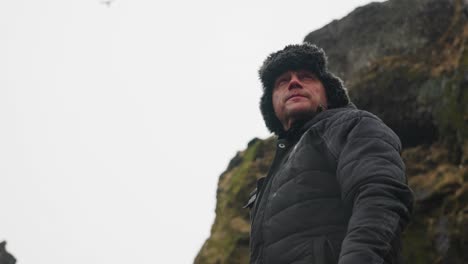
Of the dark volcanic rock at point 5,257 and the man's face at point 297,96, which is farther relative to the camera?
the dark volcanic rock at point 5,257

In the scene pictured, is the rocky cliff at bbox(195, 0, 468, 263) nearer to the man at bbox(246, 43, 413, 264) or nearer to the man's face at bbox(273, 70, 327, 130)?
the man's face at bbox(273, 70, 327, 130)

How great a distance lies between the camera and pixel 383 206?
2.73 meters

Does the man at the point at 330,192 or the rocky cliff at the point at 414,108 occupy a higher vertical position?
the man at the point at 330,192

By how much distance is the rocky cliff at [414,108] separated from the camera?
952cm

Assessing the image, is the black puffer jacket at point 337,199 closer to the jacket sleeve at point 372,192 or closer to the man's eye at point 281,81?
the jacket sleeve at point 372,192

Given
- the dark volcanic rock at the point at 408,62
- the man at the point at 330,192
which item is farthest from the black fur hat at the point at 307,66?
the dark volcanic rock at the point at 408,62

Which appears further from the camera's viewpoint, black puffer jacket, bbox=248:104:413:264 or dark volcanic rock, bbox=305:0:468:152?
A: dark volcanic rock, bbox=305:0:468:152

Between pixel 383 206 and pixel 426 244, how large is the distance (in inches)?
290

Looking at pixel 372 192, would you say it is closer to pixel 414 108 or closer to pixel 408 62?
pixel 414 108

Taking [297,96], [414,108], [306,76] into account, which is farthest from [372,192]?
[414,108]

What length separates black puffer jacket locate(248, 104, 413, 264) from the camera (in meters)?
2.71

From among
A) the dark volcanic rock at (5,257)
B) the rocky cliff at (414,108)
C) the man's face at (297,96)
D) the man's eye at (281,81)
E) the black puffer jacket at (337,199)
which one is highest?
the man's eye at (281,81)

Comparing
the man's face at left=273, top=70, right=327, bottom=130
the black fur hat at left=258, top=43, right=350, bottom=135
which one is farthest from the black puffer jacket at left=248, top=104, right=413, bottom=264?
the black fur hat at left=258, top=43, right=350, bottom=135

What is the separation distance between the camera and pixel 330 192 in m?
3.28
